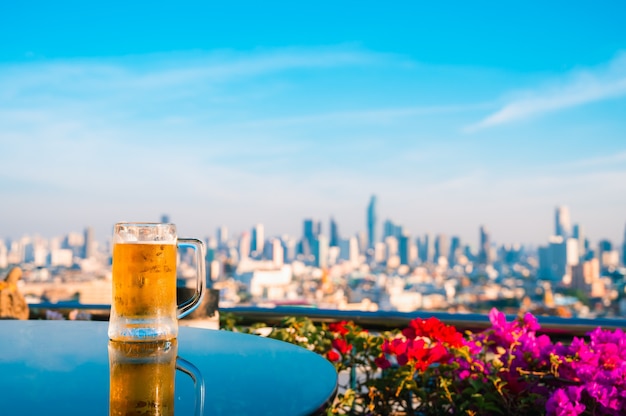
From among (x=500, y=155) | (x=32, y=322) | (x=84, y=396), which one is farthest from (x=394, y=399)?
(x=500, y=155)

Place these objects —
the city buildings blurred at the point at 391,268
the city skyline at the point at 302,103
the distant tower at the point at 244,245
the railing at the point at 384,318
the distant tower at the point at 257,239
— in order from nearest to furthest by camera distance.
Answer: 1. the railing at the point at 384,318
2. the city skyline at the point at 302,103
3. the city buildings blurred at the point at 391,268
4. the distant tower at the point at 244,245
5. the distant tower at the point at 257,239

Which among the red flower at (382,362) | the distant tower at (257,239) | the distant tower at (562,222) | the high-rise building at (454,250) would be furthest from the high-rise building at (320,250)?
the red flower at (382,362)

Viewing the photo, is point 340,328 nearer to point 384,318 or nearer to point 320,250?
point 384,318

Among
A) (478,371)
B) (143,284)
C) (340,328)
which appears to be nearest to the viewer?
(143,284)

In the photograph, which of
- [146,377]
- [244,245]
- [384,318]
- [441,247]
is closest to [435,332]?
[384,318]

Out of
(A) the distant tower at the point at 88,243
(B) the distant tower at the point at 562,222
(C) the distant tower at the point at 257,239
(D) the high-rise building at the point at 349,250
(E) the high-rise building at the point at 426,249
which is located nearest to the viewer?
(A) the distant tower at the point at 88,243

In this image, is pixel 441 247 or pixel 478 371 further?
pixel 441 247

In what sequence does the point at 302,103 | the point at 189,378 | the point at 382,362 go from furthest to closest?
the point at 302,103 → the point at 382,362 → the point at 189,378

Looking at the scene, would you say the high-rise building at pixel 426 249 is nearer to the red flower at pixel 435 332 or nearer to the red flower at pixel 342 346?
the red flower at pixel 342 346
